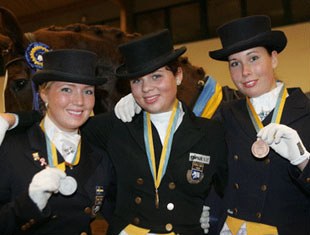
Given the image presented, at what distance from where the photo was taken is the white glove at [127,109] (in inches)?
71.5

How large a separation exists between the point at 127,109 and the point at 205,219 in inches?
25.9

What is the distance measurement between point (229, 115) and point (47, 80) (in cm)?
90

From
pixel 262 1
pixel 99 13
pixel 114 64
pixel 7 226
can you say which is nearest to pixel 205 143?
pixel 7 226

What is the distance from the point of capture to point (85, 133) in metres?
1.88

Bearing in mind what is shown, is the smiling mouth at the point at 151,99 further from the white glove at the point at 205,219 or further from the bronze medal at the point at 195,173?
the white glove at the point at 205,219

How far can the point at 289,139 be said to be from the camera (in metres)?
1.47

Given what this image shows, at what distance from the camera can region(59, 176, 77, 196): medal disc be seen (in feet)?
4.64

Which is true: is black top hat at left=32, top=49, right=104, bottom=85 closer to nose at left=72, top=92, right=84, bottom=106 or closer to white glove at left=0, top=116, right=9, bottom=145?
nose at left=72, top=92, right=84, bottom=106

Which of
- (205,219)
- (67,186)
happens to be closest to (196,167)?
(205,219)

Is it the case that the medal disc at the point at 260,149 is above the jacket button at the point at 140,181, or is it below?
above

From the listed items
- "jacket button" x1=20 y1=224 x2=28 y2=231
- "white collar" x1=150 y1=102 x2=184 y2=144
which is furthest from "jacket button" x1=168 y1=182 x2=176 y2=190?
"jacket button" x1=20 y1=224 x2=28 y2=231

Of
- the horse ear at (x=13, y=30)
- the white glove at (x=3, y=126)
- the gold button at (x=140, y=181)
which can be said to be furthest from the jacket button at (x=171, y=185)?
the horse ear at (x=13, y=30)

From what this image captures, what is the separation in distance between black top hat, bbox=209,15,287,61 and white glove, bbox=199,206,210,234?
744 mm

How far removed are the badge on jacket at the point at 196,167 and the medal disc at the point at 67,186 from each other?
1.74ft
